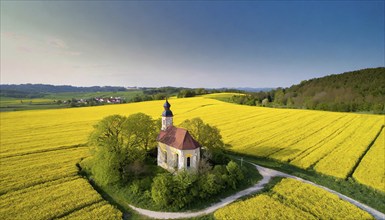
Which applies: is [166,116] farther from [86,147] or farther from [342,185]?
[342,185]

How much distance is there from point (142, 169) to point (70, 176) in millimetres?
10683

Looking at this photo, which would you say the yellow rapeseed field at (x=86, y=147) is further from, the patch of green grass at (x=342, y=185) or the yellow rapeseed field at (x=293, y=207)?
the yellow rapeseed field at (x=293, y=207)

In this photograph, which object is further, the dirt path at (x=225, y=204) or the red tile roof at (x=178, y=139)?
the red tile roof at (x=178, y=139)

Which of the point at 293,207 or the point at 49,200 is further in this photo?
the point at 49,200

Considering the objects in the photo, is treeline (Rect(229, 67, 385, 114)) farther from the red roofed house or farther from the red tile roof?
the red roofed house

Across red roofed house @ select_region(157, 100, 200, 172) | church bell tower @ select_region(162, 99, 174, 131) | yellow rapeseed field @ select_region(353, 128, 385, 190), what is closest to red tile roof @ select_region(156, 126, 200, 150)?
red roofed house @ select_region(157, 100, 200, 172)

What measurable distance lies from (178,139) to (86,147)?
2572cm

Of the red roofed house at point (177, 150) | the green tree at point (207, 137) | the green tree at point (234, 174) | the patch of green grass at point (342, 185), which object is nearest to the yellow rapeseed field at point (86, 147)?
the patch of green grass at point (342, 185)

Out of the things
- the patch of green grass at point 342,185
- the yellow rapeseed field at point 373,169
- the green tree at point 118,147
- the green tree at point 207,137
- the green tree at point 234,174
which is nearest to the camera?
the patch of green grass at point 342,185

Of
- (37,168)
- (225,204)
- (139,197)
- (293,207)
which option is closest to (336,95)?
(293,207)

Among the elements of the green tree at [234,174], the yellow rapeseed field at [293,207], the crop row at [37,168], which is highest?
the green tree at [234,174]

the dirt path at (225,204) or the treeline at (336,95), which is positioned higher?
the treeline at (336,95)

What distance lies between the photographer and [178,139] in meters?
33.2

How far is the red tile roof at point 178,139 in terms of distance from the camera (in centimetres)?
3188
